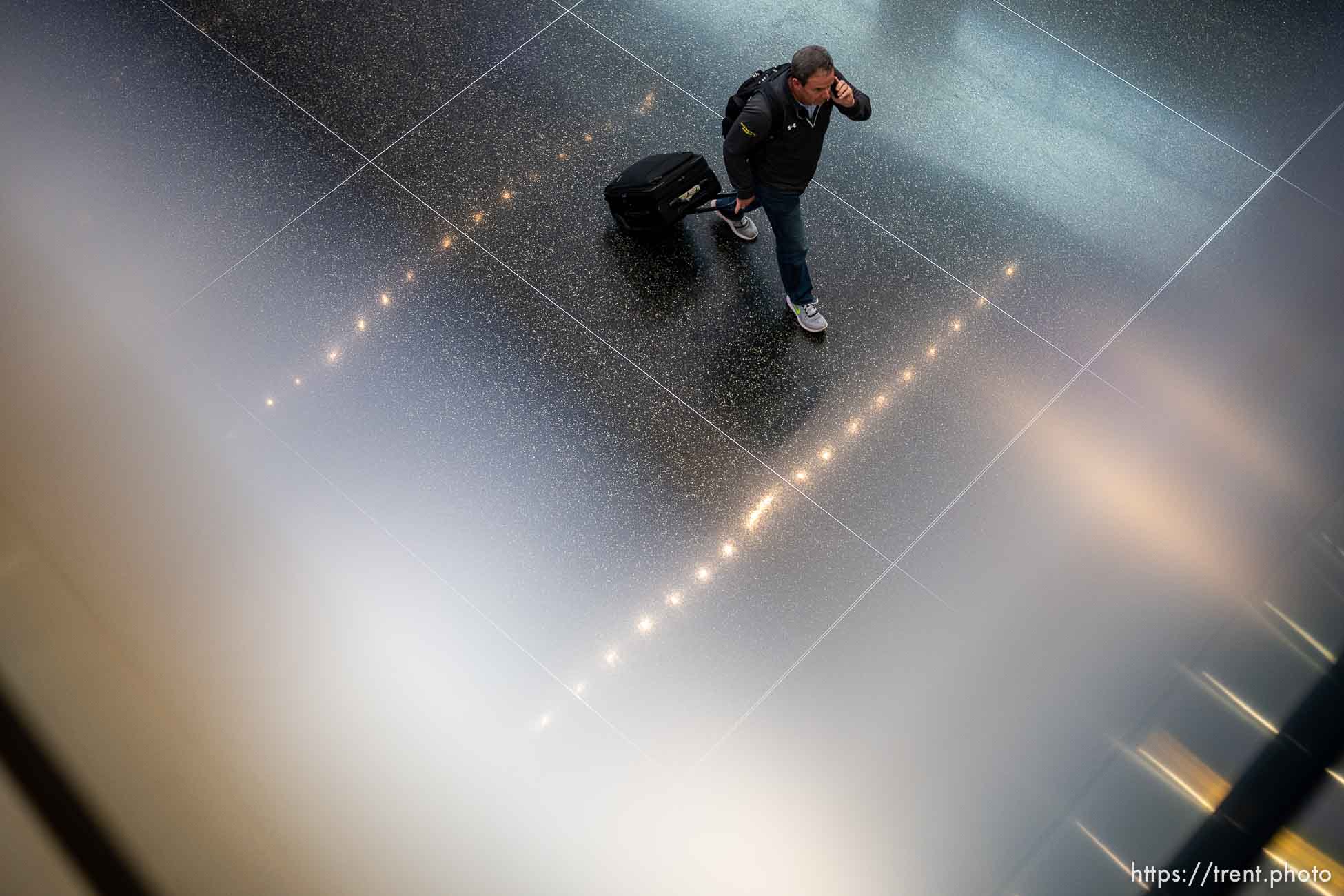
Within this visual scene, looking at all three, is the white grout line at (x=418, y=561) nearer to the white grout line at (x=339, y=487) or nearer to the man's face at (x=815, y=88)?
the white grout line at (x=339, y=487)

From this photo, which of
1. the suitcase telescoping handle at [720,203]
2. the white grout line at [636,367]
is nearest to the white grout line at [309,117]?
the white grout line at [636,367]

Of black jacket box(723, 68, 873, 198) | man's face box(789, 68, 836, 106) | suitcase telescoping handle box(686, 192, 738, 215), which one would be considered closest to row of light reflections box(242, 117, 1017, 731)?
suitcase telescoping handle box(686, 192, 738, 215)

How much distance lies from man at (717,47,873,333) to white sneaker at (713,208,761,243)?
275 millimetres

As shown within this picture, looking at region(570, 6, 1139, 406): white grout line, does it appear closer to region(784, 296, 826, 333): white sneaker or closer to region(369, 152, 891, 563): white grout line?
region(784, 296, 826, 333): white sneaker

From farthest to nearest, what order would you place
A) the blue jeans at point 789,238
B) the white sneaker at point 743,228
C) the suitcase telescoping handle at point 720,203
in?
1. the white sneaker at point 743,228
2. the suitcase telescoping handle at point 720,203
3. the blue jeans at point 789,238

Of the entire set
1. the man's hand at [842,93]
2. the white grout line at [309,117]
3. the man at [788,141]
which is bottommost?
the white grout line at [309,117]

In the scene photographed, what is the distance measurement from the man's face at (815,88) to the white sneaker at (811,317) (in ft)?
3.14

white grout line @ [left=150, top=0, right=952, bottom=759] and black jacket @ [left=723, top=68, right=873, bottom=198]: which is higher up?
black jacket @ [left=723, top=68, right=873, bottom=198]

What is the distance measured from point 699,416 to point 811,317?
646mm

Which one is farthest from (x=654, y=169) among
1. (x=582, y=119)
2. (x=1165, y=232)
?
(x=1165, y=232)

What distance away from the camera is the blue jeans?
14.4 ft

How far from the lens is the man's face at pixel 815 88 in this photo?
12.9 feet

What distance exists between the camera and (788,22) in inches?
218

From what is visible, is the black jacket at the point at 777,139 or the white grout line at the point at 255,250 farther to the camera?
the white grout line at the point at 255,250
